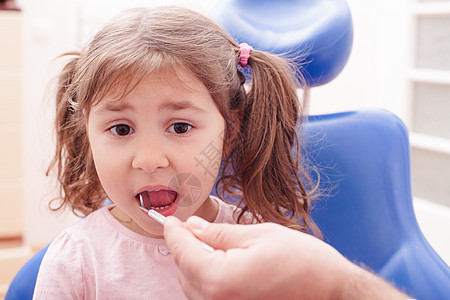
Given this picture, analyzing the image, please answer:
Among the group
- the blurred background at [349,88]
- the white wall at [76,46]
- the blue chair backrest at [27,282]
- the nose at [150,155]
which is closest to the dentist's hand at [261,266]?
the nose at [150,155]

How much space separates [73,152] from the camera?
94 cm

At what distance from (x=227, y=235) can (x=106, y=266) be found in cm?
32

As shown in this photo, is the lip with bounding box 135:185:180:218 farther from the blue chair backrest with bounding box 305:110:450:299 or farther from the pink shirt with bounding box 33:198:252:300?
the blue chair backrest with bounding box 305:110:450:299

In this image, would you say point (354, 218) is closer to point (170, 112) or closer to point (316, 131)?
point (316, 131)

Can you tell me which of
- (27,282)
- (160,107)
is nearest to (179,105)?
(160,107)

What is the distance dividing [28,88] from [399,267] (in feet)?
6.53

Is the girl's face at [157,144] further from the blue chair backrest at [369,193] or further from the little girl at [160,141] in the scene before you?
the blue chair backrest at [369,193]

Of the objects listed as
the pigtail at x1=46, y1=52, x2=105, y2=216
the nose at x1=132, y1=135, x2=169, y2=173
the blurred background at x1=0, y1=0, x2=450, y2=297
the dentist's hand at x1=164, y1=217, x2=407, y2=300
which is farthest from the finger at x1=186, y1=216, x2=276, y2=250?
the blurred background at x1=0, y1=0, x2=450, y2=297

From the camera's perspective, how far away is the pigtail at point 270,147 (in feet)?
2.79

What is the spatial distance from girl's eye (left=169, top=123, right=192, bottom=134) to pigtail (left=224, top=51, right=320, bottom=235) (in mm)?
141

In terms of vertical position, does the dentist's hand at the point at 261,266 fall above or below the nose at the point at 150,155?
below

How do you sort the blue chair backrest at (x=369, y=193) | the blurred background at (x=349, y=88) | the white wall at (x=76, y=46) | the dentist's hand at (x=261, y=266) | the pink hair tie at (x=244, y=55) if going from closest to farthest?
the dentist's hand at (x=261, y=266) < the pink hair tie at (x=244, y=55) < the blue chair backrest at (x=369, y=193) < the blurred background at (x=349, y=88) < the white wall at (x=76, y=46)

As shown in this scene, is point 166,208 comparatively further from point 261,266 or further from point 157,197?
point 261,266

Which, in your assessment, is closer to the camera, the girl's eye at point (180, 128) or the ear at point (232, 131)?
the girl's eye at point (180, 128)
